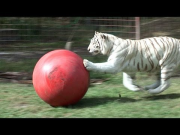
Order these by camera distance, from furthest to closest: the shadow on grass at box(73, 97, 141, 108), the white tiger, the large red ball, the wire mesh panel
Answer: the wire mesh panel, the white tiger, the shadow on grass at box(73, 97, 141, 108), the large red ball

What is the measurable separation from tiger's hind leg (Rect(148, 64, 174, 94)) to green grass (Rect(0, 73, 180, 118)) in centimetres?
14

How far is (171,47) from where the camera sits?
22.8 ft

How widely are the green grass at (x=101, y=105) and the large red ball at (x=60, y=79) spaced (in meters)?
0.23

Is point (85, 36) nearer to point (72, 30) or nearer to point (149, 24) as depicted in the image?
point (72, 30)

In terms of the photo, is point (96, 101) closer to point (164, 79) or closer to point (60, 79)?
point (60, 79)

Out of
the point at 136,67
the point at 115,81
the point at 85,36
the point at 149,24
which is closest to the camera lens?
the point at 136,67

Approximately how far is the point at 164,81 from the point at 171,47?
68cm

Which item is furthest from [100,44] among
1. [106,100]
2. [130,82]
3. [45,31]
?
[45,31]

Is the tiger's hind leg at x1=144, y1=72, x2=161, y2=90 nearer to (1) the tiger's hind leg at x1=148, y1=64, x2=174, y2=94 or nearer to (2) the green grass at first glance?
(2) the green grass

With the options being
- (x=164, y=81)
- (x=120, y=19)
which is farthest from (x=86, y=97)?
(x=120, y=19)

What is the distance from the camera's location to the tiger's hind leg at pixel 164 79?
6922 mm

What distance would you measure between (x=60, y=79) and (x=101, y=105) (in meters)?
0.96

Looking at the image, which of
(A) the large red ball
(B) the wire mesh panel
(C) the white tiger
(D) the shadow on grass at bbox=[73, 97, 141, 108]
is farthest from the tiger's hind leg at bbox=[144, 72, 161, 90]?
(B) the wire mesh panel

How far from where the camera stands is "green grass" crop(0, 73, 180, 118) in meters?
5.80
